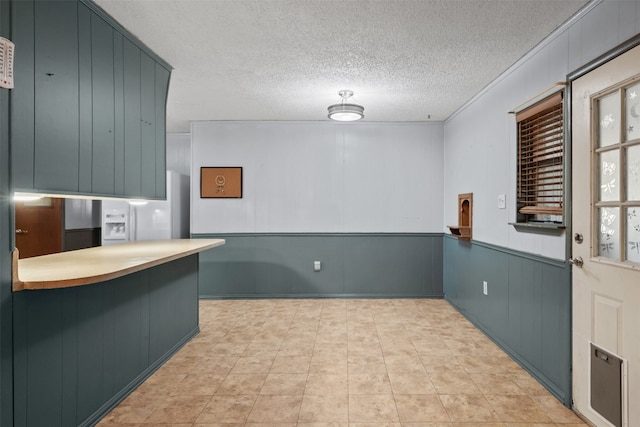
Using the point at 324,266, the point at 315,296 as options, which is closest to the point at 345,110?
the point at 324,266

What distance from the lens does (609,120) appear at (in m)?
1.86

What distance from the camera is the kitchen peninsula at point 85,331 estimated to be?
61.1 inches

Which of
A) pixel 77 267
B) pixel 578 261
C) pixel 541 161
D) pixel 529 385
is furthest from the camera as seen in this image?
pixel 541 161

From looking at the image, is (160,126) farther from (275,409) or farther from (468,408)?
(468,408)

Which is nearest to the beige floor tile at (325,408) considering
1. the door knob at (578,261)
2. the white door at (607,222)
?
the white door at (607,222)

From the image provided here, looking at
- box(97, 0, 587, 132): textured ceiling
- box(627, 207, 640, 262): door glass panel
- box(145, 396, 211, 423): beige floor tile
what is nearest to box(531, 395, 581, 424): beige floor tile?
box(627, 207, 640, 262): door glass panel

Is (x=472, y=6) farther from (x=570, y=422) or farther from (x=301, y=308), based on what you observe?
(x=301, y=308)

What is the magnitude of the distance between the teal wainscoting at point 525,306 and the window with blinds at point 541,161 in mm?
342

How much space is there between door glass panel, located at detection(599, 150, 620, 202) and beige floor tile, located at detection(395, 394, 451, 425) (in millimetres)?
1527

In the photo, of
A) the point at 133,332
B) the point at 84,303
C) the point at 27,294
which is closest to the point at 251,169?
the point at 133,332

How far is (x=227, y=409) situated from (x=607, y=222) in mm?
2430

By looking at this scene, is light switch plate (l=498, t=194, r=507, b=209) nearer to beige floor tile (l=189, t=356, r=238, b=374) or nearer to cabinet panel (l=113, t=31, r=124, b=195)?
beige floor tile (l=189, t=356, r=238, b=374)

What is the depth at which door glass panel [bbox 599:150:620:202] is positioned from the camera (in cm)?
181

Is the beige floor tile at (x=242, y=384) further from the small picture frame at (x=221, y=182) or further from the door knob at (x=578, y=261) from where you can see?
the small picture frame at (x=221, y=182)
